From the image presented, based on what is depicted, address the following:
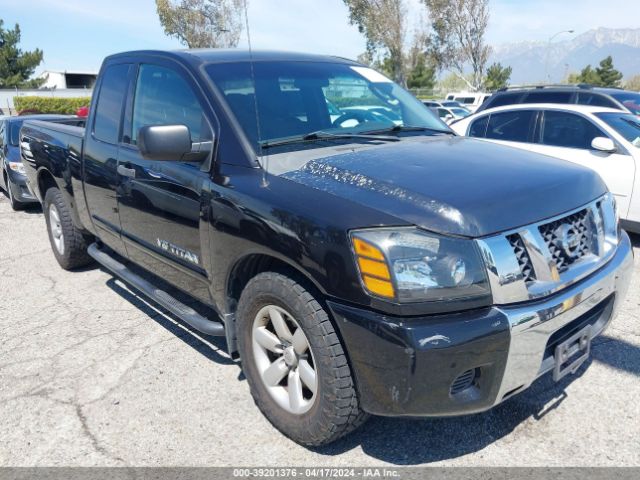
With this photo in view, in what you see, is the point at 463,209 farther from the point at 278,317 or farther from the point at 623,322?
the point at 623,322

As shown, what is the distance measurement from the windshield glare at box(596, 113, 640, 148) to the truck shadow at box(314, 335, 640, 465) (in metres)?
4.21

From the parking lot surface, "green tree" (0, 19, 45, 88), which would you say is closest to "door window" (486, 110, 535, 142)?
the parking lot surface

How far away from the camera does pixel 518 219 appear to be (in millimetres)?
2207

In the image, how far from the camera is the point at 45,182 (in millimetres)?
5488

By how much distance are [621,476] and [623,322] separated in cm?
180

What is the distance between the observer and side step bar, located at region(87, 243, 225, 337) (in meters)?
3.06

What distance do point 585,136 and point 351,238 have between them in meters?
5.37

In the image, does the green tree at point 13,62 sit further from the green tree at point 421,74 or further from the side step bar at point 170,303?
the side step bar at point 170,303

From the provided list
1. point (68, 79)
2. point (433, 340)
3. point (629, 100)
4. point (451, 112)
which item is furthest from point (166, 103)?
point (68, 79)

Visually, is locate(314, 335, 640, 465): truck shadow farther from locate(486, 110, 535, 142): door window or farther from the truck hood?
locate(486, 110, 535, 142): door window

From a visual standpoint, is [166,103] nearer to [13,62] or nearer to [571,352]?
[571,352]

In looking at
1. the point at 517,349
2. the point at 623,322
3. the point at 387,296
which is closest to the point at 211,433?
the point at 387,296

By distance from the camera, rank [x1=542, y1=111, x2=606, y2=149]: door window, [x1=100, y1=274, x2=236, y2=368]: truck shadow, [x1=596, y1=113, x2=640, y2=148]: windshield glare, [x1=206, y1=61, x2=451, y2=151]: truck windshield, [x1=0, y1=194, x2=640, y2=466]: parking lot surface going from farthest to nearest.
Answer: [x1=542, y1=111, x2=606, y2=149]: door window < [x1=596, y1=113, x2=640, y2=148]: windshield glare < [x1=100, y1=274, x2=236, y2=368]: truck shadow < [x1=206, y1=61, x2=451, y2=151]: truck windshield < [x1=0, y1=194, x2=640, y2=466]: parking lot surface

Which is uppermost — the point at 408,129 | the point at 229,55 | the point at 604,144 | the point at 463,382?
the point at 229,55
